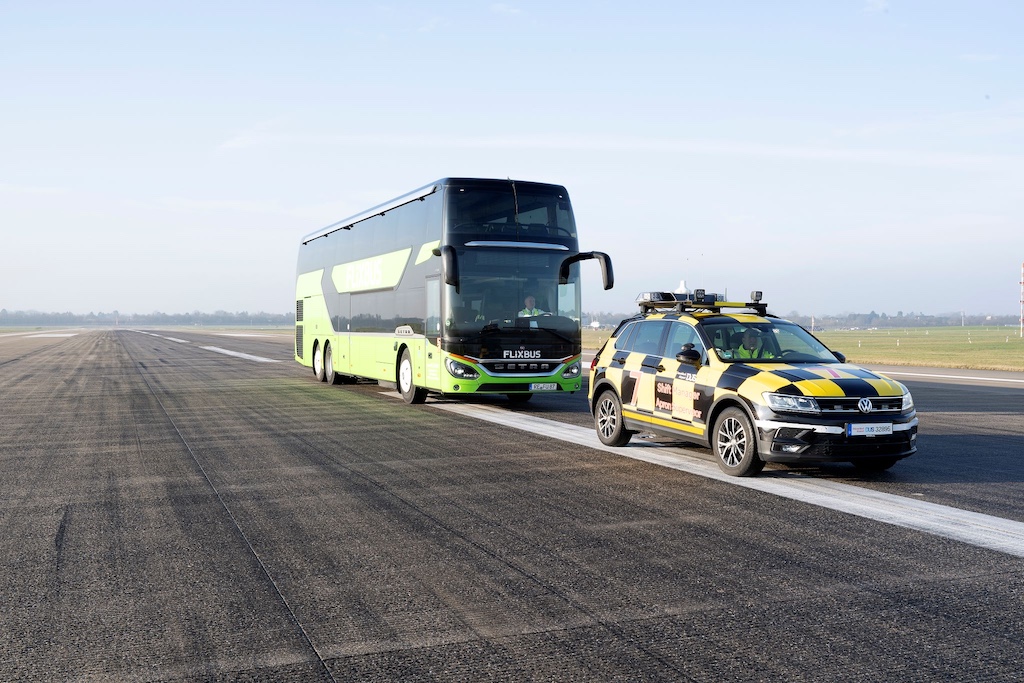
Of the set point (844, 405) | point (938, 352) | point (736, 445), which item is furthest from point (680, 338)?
point (938, 352)

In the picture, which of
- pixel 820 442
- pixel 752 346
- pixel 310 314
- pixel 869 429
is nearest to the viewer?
pixel 820 442

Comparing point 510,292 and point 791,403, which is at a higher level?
point 510,292

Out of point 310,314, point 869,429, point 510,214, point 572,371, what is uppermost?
point 510,214

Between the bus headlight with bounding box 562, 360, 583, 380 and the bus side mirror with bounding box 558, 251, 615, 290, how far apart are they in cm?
150

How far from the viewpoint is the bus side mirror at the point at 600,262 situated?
16375 mm

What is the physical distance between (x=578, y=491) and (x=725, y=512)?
1514 mm

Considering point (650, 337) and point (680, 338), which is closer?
point (680, 338)

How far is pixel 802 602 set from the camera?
17.1 ft

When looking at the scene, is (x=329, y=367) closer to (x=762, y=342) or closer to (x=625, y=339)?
(x=625, y=339)

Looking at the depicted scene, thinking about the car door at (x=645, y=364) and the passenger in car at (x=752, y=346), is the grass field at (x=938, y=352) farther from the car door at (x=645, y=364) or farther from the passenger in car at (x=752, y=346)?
the passenger in car at (x=752, y=346)

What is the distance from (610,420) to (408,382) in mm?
7409

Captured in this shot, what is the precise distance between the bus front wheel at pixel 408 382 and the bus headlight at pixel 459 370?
182 centimetres

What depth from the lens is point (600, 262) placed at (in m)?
16.6

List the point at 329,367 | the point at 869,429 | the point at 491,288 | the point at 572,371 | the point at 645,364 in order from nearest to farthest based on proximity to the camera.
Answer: the point at 869,429
the point at 645,364
the point at 491,288
the point at 572,371
the point at 329,367
